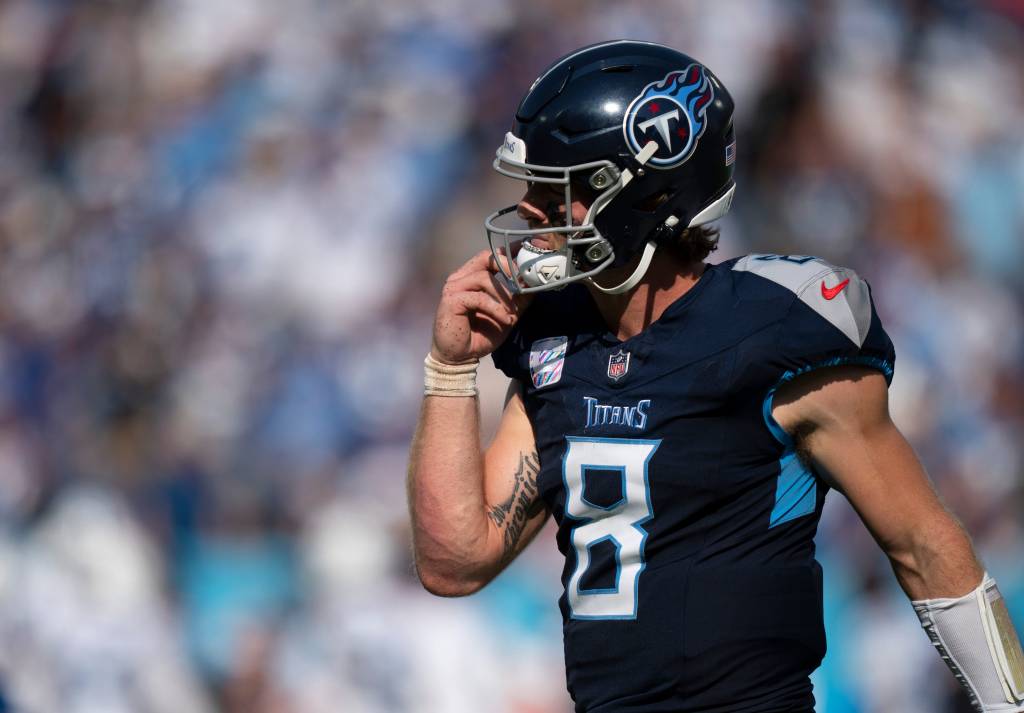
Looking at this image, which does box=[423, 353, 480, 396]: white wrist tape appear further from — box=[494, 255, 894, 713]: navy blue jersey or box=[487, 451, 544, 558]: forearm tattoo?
box=[494, 255, 894, 713]: navy blue jersey

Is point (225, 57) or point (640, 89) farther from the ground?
point (640, 89)

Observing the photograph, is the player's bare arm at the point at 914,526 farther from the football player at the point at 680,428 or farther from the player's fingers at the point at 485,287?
the player's fingers at the point at 485,287

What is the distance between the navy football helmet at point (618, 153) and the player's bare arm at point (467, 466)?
14cm

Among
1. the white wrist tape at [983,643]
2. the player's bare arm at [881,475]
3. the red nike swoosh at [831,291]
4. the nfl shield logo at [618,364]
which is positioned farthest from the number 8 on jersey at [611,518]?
the white wrist tape at [983,643]

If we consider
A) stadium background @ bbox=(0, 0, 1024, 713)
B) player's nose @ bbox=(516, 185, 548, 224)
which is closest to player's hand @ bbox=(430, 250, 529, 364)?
player's nose @ bbox=(516, 185, 548, 224)

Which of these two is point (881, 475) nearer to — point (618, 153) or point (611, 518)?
point (611, 518)

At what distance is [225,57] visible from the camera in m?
6.11

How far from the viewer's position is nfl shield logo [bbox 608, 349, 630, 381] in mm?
2129

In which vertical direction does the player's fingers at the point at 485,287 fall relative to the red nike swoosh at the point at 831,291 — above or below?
below

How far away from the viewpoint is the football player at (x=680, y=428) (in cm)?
198

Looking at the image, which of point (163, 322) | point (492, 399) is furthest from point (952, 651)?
point (163, 322)

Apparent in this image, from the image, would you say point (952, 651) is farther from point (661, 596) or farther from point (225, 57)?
point (225, 57)

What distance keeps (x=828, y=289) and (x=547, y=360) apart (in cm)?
51

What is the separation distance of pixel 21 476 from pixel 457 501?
141 inches
